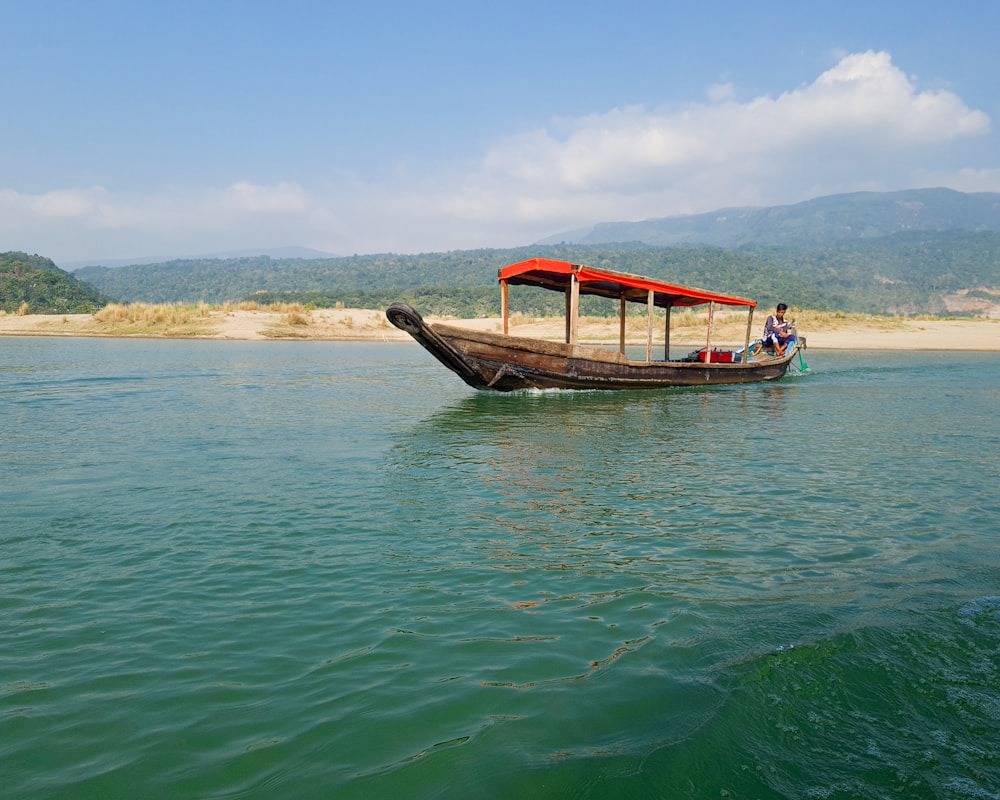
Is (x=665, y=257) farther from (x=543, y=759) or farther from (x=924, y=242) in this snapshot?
(x=543, y=759)

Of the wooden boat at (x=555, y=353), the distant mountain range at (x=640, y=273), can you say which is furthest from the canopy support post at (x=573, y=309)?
the distant mountain range at (x=640, y=273)

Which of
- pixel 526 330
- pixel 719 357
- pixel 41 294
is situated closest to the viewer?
pixel 719 357

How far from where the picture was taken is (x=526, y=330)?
4428 centimetres

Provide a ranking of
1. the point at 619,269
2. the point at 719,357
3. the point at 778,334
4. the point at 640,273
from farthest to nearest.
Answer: the point at 619,269
the point at 640,273
the point at 778,334
the point at 719,357

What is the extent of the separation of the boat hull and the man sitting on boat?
4892mm

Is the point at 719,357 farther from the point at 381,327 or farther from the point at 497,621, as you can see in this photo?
the point at 381,327

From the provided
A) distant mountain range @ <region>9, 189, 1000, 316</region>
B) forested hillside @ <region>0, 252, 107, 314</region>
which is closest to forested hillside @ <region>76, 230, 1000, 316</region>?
distant mountain range @ <region>9, 189, 1000, 316</region>

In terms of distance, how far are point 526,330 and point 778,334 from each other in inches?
854

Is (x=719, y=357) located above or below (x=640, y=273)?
below

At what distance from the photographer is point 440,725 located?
355 centimetres

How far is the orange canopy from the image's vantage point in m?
17.2

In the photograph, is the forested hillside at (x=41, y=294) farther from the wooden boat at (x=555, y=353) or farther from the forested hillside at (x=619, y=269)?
the wooden boat at (x=555, y=353)

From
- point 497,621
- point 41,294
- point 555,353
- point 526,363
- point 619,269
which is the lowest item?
point 497,621

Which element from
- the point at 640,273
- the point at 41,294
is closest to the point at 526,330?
the point at 41,294
